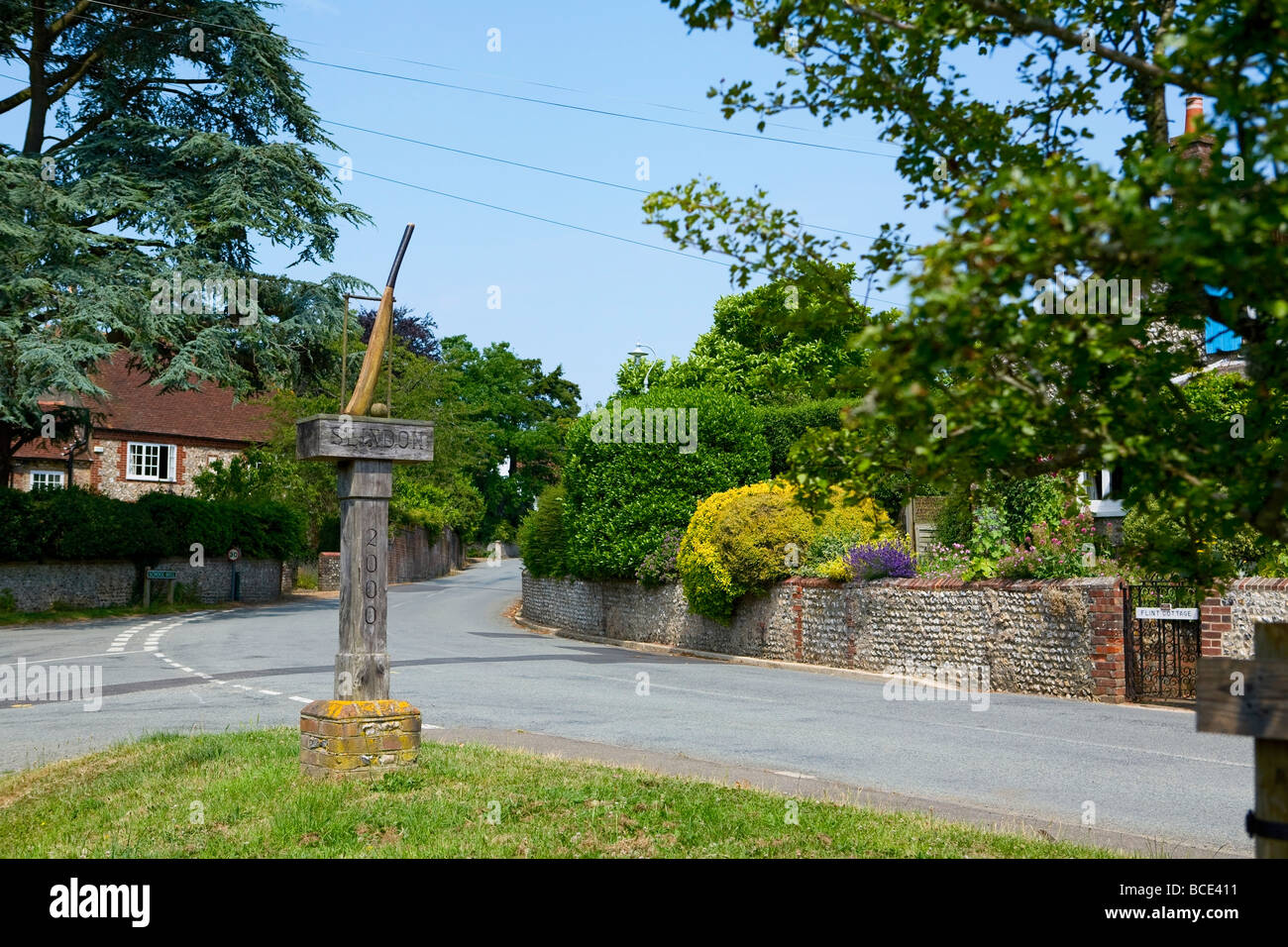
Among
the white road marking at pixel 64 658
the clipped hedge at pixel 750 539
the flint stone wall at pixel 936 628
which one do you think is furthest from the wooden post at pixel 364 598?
the clipped hedge at pixel 750 539

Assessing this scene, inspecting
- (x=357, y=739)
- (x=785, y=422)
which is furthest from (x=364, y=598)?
(x=785, y=422)

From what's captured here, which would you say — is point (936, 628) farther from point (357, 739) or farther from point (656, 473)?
point (357, 739)

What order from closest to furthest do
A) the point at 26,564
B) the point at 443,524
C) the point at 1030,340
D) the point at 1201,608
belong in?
1. the point at 1030,340
2. the point at 1201,608
3. the point at 26,564
4. the point at 443,524

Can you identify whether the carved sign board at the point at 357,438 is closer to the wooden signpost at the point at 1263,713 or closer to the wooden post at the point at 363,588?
the wooden post at the point at 363,588

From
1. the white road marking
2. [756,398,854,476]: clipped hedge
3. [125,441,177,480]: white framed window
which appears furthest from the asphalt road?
[125,441,177,480]: white framed window

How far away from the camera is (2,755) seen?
32.6 feet

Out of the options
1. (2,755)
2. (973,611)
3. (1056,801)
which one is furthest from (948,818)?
(973,611)

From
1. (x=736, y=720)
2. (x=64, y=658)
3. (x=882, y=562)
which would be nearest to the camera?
(x=736, y=720)

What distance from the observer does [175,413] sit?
5238 centimetres

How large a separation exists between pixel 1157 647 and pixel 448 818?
40.1ft

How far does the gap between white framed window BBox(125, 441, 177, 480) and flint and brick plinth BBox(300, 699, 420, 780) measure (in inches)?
1840
